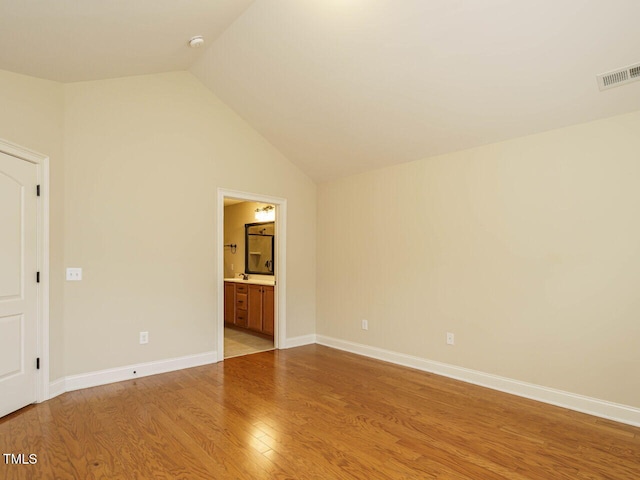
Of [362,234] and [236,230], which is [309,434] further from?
[236,230]

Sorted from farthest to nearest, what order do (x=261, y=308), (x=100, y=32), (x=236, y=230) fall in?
1. (x=236, y=230)
2. (x=261, y=308)
3. (x=100, y=32)

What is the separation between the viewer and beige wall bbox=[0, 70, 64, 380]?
2891 millimetres

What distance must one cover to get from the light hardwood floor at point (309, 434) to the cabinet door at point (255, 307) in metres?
1.93

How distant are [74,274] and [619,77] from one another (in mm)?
4663

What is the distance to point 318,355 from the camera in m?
4.73

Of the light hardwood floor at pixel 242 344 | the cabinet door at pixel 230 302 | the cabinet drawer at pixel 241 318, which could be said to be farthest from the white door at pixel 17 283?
the cabinet door at pixel 230 302

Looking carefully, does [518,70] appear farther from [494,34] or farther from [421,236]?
[421,236]

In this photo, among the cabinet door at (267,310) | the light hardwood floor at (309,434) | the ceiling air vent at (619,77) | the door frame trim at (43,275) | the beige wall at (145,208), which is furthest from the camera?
the cabinet door at (267,310)

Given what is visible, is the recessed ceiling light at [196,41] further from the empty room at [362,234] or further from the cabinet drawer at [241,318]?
the cabinet drawer at [241,318]

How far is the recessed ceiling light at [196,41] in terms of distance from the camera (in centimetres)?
330

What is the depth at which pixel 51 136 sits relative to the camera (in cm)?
Answer: 324

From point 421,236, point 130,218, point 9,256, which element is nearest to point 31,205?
point 9,256

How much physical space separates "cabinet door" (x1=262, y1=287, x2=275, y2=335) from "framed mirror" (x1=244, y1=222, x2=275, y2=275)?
0.83m

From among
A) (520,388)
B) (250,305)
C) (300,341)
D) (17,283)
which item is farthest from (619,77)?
(250,305)
